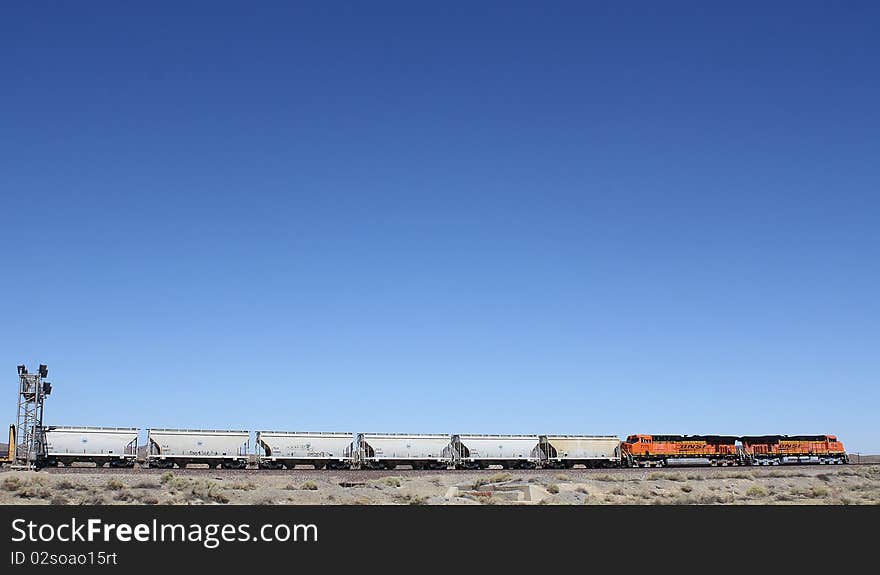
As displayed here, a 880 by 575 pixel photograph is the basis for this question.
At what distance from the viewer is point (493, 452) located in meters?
65.2

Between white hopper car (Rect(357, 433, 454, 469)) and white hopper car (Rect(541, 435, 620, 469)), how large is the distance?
9.91m

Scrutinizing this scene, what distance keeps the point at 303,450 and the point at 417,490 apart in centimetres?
2242

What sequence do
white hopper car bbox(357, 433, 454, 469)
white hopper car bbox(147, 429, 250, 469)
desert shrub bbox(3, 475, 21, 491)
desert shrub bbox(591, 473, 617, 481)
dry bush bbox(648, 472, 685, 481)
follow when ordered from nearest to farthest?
desert shrub bbox(3, 475, 21, 491) < desert shrub bbox(591, 473, 617, 481) < dry bush bbox(648, 472, 685, 481) < white hopper car bbox(147, 429, 250, 469) < white hopper car bbox(357, 433, 454, 469)

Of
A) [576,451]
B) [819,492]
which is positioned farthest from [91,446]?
[819,492]

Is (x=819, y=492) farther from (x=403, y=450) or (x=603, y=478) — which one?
(x=403, y=450)

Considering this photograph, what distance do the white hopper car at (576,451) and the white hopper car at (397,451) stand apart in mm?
9915

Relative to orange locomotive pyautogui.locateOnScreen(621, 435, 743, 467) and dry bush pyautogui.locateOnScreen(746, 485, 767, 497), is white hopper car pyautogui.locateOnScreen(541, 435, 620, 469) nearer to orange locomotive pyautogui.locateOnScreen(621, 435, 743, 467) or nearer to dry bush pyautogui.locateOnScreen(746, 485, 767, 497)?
orange locomotive pyautogui.locateOnScreen(621, 435, 743, 467)

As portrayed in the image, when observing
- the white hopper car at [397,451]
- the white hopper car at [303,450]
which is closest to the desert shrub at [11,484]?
the white hopper car at [303,450]

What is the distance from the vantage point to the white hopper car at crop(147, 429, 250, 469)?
5612 centimetres

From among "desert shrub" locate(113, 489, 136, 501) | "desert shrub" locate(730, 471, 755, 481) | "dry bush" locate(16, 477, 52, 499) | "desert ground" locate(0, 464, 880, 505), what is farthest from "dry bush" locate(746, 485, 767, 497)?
"dry bush" locate(16, 477, 52, 499)
